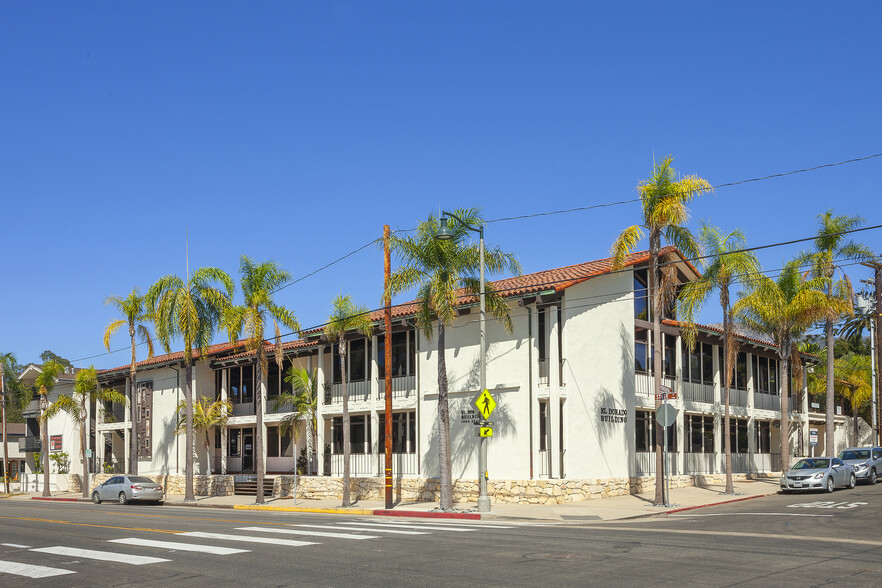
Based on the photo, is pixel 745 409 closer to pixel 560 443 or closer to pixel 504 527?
pixel 560 443

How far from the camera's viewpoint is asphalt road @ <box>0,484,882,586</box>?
1109 centimetres

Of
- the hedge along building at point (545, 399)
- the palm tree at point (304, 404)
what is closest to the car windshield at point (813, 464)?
the hedge along building at point (545, 399)

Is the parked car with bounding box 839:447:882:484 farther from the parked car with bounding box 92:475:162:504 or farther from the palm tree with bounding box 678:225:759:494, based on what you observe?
the parked car with bounding box 92:475:162:504

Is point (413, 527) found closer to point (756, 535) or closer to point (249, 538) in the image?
point (249, 538)

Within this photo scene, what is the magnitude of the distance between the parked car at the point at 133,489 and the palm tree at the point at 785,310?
24752mm

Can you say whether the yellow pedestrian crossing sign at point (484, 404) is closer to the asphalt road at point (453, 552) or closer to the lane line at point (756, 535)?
the asphalt road at point (453, 552)

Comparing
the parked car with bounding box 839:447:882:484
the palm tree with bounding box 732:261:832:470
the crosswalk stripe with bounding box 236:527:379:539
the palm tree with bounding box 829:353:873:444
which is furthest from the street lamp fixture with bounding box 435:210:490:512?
the palm tree with bounding box 829:353:873:444

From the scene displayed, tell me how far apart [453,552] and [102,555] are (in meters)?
5.84

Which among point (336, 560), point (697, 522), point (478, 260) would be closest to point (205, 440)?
point (478, 260)

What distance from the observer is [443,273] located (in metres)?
25.3

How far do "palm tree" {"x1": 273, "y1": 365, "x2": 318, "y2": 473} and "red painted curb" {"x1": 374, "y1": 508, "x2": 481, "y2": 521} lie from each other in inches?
388

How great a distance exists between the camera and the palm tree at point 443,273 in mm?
25172

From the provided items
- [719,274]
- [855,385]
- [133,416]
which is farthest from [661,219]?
[855,385]

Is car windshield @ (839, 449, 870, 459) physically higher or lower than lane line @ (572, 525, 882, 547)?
lower
